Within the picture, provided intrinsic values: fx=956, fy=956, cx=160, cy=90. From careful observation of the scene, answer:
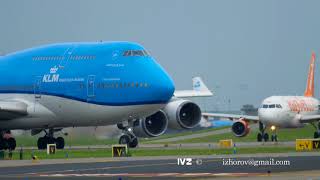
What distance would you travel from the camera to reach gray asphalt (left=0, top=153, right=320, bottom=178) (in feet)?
109

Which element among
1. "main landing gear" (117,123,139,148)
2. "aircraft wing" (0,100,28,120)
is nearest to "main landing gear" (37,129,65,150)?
"aircraft wing" (0,100,28,120)

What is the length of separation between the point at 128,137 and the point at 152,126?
4.19 m

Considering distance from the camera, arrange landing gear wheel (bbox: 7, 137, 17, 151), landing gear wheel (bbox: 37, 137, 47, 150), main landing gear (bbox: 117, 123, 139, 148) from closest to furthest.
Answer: main landing gear (bbox: 117, 123, 139, 148) < landing gear wheel (bbox: 7, 137, 17, 151) < landing gear wheel (bbox: 37, 137, 47, 150)

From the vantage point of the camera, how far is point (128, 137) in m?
61.1

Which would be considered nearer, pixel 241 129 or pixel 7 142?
pixel 7 142

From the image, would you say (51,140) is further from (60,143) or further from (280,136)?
(280,136)

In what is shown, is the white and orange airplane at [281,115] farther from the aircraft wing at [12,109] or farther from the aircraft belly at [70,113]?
the aircraft wing at [12,109]

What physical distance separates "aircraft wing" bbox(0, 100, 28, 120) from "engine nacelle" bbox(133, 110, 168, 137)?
767cm

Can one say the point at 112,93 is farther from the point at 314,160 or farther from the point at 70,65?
the point at 314,160

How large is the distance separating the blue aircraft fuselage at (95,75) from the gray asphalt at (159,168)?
15776 millimetres

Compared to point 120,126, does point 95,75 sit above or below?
above

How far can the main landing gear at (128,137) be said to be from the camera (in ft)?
199

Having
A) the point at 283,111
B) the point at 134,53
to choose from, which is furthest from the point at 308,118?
the point at 134,53

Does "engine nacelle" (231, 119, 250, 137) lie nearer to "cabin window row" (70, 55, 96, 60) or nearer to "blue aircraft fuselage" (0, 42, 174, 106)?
"blue aircraft fuselage" (0, 42, 174, 106)
